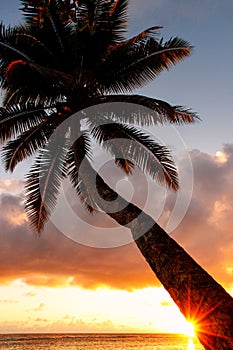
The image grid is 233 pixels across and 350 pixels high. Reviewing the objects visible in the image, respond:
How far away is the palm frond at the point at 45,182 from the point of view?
11.8 metres

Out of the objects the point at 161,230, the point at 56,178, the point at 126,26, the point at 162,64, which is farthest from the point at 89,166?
the point at 126,26

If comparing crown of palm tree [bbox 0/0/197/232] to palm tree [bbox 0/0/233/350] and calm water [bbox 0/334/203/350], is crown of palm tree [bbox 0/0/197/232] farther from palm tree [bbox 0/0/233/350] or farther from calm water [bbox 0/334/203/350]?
calm water [bbox 0/334/203/350]

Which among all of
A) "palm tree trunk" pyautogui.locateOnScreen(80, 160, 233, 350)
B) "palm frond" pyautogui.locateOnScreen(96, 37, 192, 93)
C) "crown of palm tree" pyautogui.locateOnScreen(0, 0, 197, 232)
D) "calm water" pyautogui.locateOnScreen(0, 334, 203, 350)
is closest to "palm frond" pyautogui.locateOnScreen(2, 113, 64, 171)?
"crown of palm tree" pyautogui.locateOnScreen(0, 0, 197, 232)

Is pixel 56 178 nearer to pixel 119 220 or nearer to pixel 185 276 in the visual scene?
pixel 119 220

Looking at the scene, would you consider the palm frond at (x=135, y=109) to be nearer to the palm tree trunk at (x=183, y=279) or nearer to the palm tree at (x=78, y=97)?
the palm tree at (x=78, y=97)

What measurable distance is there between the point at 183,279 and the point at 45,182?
568cm

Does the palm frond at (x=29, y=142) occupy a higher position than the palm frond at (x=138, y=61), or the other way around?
the palm frond at (x=138, y=61)

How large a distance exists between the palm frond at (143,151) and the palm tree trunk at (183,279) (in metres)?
2.63

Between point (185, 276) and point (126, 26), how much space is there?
326 inches

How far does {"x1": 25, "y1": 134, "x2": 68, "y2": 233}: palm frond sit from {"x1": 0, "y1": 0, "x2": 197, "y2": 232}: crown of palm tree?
0.03m

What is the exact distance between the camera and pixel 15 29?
12.0 metres

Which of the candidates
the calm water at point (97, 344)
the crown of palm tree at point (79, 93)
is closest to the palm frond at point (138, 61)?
the crown of palm tree at point (79, 93)

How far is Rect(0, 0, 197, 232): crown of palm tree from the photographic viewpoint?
1158cm

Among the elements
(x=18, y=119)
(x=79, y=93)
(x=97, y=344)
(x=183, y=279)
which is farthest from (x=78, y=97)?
(x=97, y=344)
